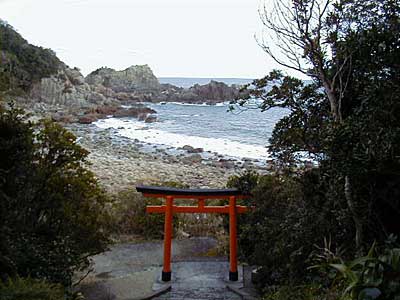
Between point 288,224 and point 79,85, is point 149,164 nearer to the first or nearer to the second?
point 288,224

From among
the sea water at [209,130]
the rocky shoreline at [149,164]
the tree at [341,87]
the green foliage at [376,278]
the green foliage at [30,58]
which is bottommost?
the rocky shoreline at [149,164]

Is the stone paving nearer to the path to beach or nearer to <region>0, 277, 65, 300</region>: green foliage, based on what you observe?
Result: the path to beach

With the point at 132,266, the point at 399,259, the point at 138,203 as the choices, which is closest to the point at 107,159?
the point at 138,203

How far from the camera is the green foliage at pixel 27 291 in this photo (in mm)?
3268

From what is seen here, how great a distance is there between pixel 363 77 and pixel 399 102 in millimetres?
811

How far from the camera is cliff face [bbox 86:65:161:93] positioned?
53.3m

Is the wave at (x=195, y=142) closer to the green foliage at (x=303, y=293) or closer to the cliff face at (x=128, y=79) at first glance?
the green foliage at (x=303, y=293)

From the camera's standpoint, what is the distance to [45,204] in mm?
4711

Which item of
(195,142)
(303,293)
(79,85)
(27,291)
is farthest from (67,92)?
(303,293)

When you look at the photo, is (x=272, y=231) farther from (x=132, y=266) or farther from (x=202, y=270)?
(x=132, y=266)

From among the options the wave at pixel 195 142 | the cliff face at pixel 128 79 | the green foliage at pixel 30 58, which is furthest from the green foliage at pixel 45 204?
the cliff face at pixel 128 79

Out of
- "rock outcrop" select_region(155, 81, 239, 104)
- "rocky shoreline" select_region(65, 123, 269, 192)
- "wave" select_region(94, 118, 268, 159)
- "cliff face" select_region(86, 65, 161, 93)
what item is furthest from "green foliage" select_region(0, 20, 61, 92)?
"cliff face" select_region(86, 65, 161, 93)

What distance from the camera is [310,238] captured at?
13.5 feet

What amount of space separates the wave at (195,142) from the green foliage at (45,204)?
13.3m
